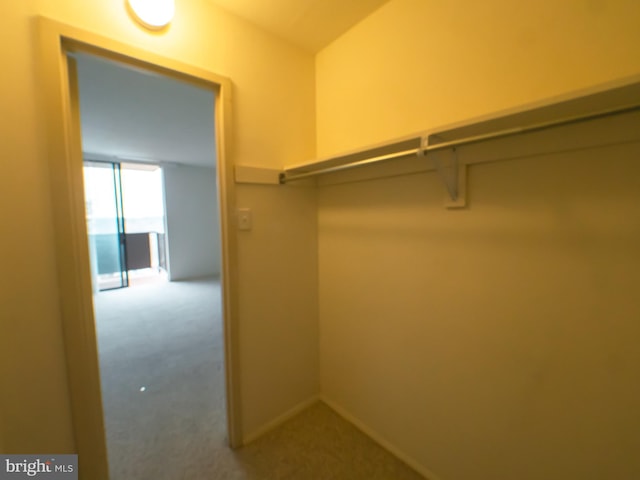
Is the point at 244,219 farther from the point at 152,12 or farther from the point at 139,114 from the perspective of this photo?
the point at 139,114

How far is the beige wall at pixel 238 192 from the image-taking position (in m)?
0.99

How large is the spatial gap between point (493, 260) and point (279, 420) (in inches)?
65.2

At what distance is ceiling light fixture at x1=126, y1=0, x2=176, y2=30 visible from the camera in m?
1.18

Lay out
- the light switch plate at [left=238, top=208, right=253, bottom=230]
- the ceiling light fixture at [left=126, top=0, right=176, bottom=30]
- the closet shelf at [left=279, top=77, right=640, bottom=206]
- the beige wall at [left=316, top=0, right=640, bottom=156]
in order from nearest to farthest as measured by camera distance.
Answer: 1. the closet shelf at [left=279, top=77, right=640, bottom=206]
2. the beige wall at [left=316, top=0, right=640, bottom=156]
3. the ceiling light fixture at [left=126, top=0, right=176, bottom=30]
4. the light switch plate at [left=238, top=208, right=253, bottom=230]

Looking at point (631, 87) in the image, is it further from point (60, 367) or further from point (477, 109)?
point (60, 367)

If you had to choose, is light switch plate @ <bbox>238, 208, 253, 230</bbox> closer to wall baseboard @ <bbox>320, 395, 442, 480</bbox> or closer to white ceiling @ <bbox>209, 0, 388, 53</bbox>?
white ceiling @ <bbox>209, 0, 388, 53</bbox>

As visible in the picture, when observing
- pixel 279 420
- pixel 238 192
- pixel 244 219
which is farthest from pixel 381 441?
pixel 238 192

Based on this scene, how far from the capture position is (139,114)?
2.93m

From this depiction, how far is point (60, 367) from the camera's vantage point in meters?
1.10

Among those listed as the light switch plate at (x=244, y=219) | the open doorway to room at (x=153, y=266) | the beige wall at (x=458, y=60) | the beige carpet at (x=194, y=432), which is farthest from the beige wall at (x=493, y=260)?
the open doorway to room at (x=153, y=266)

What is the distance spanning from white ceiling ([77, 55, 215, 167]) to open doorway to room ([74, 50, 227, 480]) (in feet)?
0.04

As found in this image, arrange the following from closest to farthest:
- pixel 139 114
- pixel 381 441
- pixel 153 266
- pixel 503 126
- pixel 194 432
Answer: pixel 503 126 → pixel 381 441 → pixel 194 432 → pixel 139 114 → pixel 153 266

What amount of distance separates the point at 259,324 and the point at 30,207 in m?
1.18

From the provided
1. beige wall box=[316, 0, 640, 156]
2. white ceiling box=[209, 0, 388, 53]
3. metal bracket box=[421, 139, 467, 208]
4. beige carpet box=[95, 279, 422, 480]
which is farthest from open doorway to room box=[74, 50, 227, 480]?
metal bracket box=[421, 139, 467, 208]
